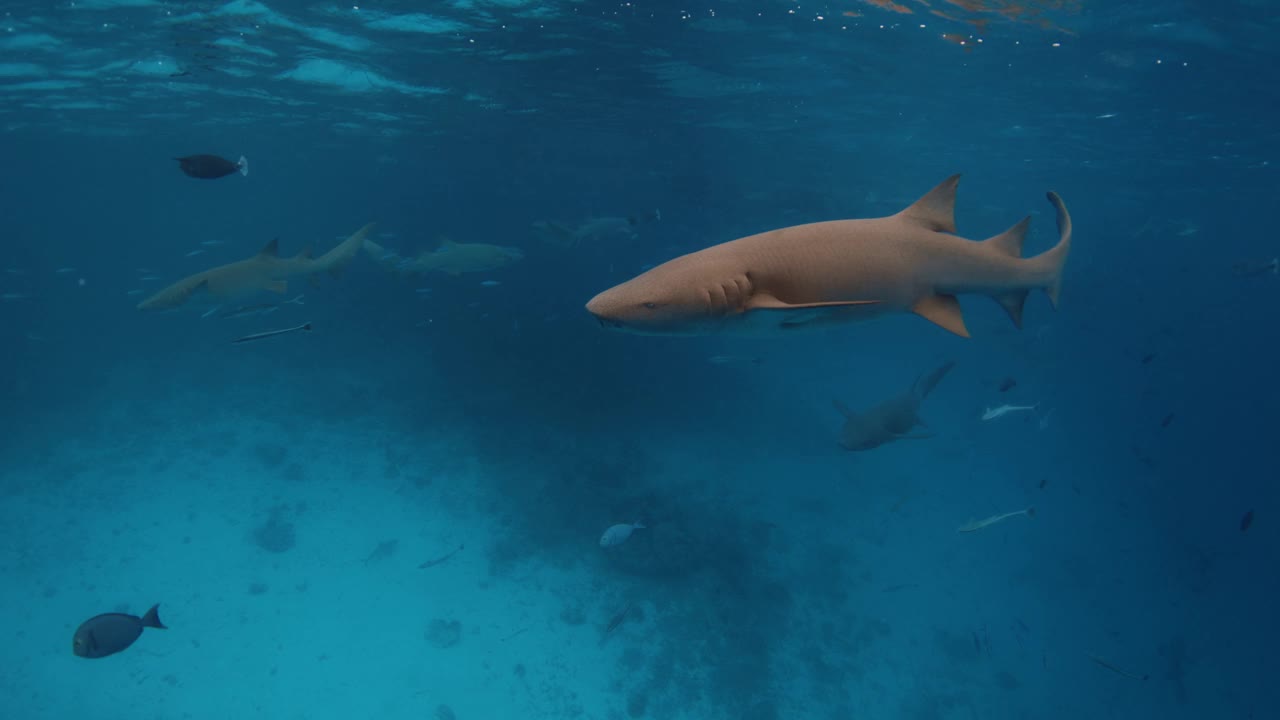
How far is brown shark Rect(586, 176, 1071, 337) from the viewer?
231 centimetres

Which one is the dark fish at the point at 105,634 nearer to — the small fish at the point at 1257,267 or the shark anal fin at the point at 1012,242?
the shark anal fin at the point at 1012,242

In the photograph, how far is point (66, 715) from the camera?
8.03 m

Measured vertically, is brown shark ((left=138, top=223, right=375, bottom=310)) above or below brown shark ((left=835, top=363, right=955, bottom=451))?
above

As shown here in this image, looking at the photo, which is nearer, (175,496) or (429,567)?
(429,567)

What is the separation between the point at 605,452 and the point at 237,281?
8862mm

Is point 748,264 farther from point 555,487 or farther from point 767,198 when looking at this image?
point 767,198

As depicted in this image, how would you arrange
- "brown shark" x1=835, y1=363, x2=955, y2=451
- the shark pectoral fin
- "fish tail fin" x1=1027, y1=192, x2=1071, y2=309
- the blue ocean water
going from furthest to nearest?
the blue ocean water
"brown shark" x1=835, y1=363, x2=955, y2=451
"fish tail fin" x1=1027, y1=192, x2=1071, y2=309
the shark pectoral fin

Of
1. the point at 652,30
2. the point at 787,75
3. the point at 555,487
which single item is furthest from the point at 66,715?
the point at 787,75

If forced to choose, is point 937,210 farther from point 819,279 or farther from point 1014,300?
point 819,279

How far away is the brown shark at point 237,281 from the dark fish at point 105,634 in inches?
141

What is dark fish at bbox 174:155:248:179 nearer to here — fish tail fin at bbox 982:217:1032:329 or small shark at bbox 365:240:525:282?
small shark at bbox 365:240:525:282

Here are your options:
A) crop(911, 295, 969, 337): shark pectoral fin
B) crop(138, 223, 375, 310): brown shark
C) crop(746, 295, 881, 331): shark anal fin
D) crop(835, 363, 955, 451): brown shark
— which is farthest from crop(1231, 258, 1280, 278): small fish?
crop(138, 223, 375, 310): brown shark

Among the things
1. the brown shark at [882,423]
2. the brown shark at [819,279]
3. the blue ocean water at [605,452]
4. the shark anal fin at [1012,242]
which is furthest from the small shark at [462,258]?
the shark anal fin at [1012,242]

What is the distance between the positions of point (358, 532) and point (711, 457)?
836cm
